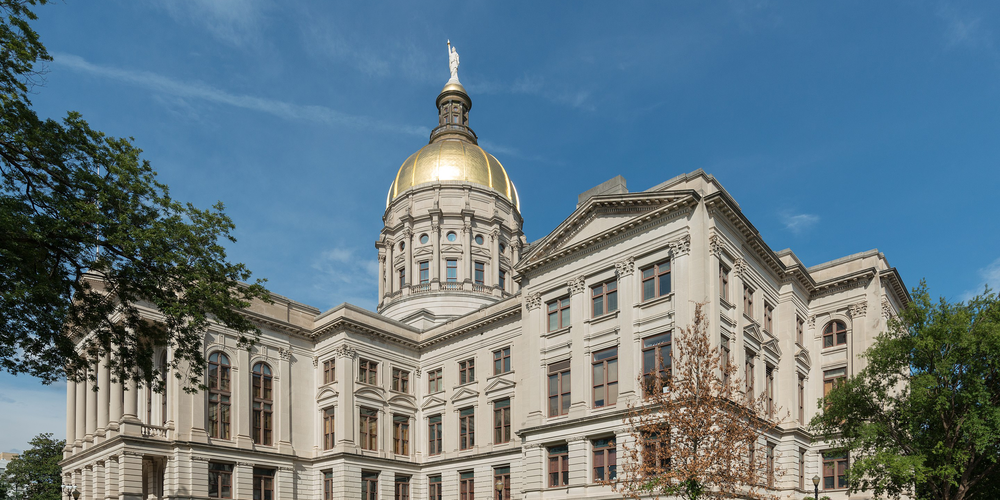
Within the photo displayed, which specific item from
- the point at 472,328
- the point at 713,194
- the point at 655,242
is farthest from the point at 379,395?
the point at 713,194

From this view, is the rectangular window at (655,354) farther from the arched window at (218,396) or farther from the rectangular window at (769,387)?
the arched window at (218,396)

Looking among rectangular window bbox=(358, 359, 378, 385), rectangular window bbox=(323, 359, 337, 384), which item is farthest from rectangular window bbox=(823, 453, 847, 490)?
rectangular window bbox=(323, 359, 337, 384)

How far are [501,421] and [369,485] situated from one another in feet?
31.4

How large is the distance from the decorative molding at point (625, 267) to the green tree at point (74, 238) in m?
19.7

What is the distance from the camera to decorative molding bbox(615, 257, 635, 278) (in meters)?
35.6

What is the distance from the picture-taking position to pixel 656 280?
1368 inches

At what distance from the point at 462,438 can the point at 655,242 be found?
69.5 feet

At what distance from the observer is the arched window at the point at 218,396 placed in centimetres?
4284

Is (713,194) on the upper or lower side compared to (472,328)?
upper

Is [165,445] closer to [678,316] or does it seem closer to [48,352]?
[48,352]

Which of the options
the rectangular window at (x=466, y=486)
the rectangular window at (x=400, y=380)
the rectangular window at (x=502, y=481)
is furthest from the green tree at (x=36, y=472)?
the rectangular window at (x=502, y=481)

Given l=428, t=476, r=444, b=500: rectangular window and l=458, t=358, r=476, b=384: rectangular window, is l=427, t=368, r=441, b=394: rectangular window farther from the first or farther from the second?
l=428, t=476, r=444, b=500: rectangular window

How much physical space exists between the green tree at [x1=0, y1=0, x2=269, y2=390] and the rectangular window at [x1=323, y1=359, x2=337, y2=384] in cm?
2591

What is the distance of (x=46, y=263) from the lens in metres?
18.7
